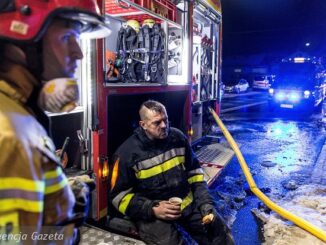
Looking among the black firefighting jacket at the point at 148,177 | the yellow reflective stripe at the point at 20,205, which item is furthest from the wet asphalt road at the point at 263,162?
the yellow reflective stripe at the point at 20,205

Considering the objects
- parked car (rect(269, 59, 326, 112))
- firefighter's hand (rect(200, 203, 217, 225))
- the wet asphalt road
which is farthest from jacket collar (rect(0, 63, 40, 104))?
parked car (rect(269, 59, 326, 112))

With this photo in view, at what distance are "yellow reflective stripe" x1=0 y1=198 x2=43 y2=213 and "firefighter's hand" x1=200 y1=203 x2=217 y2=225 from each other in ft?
6.45

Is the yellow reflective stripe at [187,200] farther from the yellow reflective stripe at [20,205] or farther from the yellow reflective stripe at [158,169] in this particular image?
the yellow reflective stripe at [20,205]

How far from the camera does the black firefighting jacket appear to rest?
2.59 meters

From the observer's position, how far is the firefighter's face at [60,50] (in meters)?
1.07

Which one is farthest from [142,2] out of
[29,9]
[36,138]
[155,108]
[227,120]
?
[227,120]

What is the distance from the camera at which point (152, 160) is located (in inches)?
106

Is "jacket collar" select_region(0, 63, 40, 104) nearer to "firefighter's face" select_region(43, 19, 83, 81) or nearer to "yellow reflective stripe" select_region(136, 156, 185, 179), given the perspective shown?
"firefighter's face" select_region(43, 19, 83, 81)

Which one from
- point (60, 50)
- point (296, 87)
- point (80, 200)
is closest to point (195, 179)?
point (80, 200)

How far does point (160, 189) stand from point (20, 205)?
1951 mm

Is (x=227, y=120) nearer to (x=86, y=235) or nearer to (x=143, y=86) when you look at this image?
(x=143, y=86)

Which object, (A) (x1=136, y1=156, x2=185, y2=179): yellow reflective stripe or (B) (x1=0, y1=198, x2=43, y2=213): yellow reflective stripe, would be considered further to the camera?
(A) (x1=136, y1=156, x2=185, y2=179): yellow reflective stripe

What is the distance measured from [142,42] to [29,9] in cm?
348

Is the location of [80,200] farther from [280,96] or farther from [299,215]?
[280,96]
